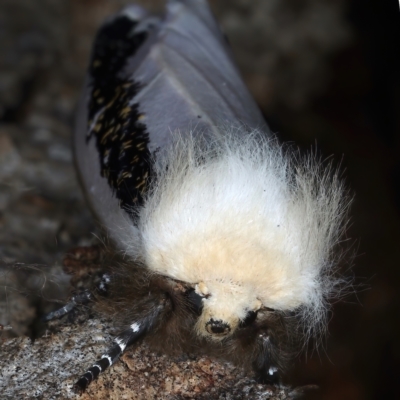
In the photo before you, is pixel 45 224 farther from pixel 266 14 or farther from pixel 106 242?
pixel 266 14

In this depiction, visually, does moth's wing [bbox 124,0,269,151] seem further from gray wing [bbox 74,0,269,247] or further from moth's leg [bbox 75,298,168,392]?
moth's leg [bbox 75,298,168,392]

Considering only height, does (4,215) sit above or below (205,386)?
above

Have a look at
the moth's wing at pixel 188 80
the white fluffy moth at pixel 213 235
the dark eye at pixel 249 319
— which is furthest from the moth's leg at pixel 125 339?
the moth's wing at pixel 188 80

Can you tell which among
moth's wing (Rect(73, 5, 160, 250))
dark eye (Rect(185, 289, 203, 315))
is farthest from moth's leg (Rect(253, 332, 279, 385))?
moth's wing (Rect(73, 5, 160, 250))

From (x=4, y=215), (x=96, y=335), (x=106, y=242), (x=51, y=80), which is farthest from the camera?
(x=51, y=80)

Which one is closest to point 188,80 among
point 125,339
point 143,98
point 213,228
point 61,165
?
point 143,98

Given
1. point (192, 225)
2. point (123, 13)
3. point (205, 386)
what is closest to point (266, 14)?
point (123, 13)
